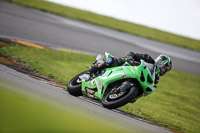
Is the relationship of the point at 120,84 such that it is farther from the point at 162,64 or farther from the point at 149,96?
the point at 149,96

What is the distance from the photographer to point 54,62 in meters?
11.6

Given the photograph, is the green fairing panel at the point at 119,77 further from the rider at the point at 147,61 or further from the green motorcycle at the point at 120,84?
the rider at the point at 147,61

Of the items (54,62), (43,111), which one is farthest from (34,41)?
(43,111)

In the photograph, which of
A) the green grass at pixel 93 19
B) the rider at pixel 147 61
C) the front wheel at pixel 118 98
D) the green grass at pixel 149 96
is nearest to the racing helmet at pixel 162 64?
the rider at pixel 147 61

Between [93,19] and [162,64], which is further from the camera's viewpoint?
[93,19]

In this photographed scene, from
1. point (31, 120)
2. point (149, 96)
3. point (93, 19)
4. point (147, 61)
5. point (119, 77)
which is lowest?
point (93, 19)

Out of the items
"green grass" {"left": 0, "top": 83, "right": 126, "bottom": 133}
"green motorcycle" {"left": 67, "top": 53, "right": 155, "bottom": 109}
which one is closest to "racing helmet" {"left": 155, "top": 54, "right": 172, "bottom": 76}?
"green motorcycle" {"left": 67, "top": 53, "right": 155, "bottom": 109}

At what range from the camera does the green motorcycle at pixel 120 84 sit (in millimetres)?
5816

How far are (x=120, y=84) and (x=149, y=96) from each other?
18.6ft

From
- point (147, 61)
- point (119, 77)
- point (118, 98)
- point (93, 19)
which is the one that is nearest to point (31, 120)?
point (118, 98)

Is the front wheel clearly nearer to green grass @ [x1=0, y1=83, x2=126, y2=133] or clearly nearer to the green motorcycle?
the green motorcycle

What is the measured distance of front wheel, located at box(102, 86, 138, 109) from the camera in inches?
221

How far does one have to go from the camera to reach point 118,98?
585cm

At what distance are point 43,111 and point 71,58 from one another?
10.6 meters
